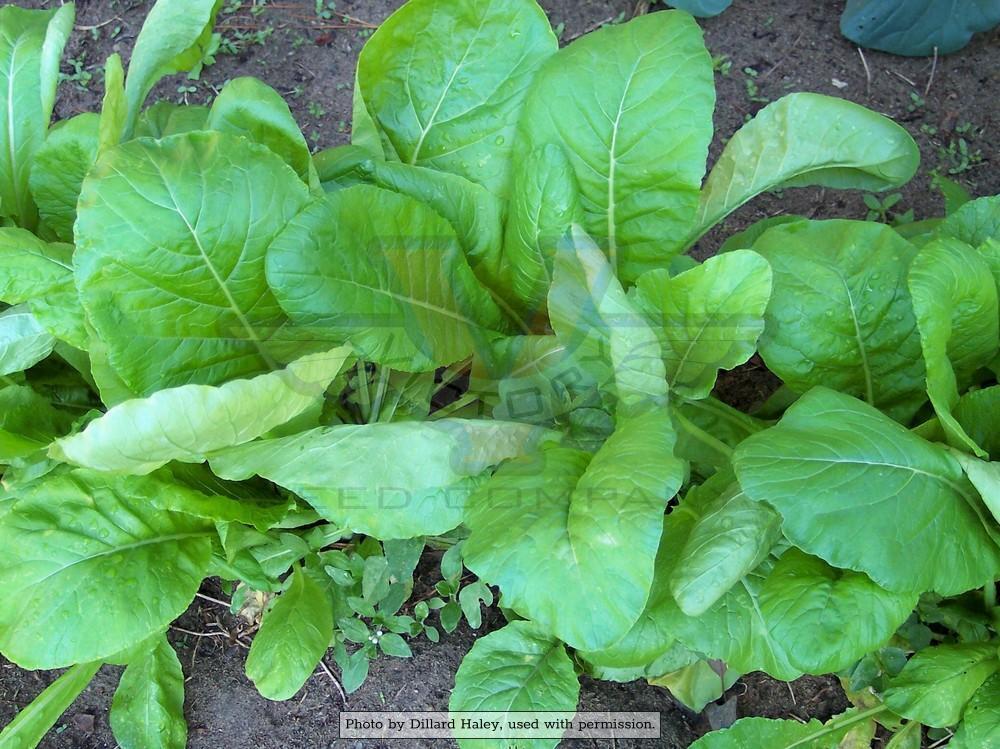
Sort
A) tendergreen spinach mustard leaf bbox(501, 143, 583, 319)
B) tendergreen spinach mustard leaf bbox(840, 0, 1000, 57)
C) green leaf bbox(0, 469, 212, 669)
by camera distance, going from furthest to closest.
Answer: tendergreen spinach mustard leaf bbox(840, 0, 1000, 57), tendergreen spinach mustard leaf bbox(501, 143, 583, 319), green leaf bbox(0, 469, 212, 669)

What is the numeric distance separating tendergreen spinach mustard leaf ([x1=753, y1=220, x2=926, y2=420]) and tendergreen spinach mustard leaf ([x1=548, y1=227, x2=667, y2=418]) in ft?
0.82

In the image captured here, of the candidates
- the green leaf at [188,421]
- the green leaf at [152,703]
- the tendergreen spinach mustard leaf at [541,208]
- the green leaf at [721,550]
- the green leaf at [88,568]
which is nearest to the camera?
the green leaf at [188,421]

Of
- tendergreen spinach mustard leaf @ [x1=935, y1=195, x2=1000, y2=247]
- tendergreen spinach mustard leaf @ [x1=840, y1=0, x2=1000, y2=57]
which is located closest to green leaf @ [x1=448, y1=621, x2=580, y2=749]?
tendergreen spinach mustard leaf @ [x1=935, y1=195, x2=1000, y2=247]

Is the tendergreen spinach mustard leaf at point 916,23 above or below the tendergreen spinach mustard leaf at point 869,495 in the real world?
above

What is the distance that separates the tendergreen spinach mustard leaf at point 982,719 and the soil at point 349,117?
0.31 m

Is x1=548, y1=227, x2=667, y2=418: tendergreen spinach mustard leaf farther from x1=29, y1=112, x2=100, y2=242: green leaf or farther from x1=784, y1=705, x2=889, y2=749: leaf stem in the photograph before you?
x1=29, y1=112, x2=100, y2=242: green leaf

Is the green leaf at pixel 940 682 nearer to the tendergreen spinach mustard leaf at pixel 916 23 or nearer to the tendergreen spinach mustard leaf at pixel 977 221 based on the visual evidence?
the tendergreen spinach mustard leaf at pixel 977 221

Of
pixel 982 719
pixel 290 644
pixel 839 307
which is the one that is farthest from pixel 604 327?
pixel 982 719

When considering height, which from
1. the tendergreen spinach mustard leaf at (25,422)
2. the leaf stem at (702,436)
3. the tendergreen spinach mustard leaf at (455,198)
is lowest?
the leaf stem at (702,436)

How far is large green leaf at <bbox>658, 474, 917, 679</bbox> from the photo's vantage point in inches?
46.1

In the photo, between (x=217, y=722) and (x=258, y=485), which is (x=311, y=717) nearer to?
(x=217, y=722)

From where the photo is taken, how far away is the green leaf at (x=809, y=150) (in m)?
1.46
